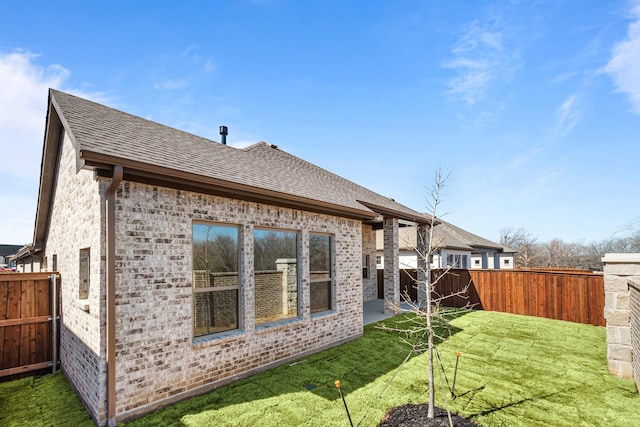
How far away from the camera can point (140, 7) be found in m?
7.67

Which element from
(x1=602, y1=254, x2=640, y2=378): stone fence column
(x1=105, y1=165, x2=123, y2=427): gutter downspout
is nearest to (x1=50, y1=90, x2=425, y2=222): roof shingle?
(x1=105, y1=165, x2=123, y2=427): gutter downspout

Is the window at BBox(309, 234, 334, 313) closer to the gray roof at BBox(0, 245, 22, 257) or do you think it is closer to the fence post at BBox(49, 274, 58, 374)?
the fence post at BBox(49, 274, 58, 374)

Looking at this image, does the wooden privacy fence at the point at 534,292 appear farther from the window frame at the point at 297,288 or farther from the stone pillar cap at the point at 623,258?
the window frame at the point at 297,288

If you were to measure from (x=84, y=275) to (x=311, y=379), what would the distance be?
4453 millimetres

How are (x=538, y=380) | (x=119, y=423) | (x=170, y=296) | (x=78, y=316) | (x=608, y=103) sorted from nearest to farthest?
(x=119, y=423) < (x=170, y=296) < (x=78, y=316) < (x=538, y=380) < (x=608, y=103)

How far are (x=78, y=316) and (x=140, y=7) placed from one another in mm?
7315

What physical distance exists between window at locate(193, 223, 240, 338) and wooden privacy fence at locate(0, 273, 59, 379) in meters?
3.74

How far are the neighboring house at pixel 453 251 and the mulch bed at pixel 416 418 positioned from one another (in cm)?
1121

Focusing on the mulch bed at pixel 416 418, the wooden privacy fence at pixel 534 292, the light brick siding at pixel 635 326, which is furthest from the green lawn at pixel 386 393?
the wooden privacy fence at pixel 534 292

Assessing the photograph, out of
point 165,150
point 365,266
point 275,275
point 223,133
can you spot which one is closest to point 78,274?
point 165,150

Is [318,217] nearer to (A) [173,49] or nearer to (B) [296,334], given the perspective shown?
(B) [296,334]

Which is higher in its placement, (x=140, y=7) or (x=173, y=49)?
(x=140, y=7)

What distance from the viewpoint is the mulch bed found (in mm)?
3832

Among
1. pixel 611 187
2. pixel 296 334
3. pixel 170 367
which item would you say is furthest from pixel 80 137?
pixel 611 187
